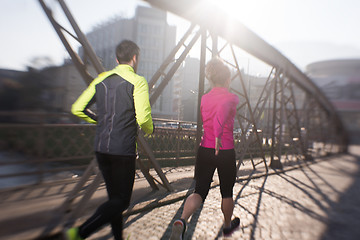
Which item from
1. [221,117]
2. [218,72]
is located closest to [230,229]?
[221,117]

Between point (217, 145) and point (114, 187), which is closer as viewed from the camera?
point (114, 187)

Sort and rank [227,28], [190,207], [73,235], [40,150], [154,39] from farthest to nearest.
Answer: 1. [154,39]
2. [227,28]
3. [40,150]
4. [190,207]
5. [73,235]

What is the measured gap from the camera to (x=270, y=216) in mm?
3254

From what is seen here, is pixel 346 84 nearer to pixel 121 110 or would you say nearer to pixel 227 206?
pixel 227 206

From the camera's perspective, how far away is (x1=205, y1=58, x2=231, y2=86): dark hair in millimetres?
2438

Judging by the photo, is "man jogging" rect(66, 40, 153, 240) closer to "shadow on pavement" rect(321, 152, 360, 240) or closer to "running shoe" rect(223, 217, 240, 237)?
"running shoe" rect(223, 217, 240, 237)

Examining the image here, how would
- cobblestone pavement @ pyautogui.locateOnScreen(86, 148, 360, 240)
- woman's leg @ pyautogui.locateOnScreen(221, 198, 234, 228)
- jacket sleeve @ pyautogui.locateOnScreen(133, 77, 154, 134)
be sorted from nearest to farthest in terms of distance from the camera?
jacket sleeve @ pyautogui.locateOnScreen(133, 77, 154, 134) < woman's leg @ pyautogui.locateOnScreen(221, 198, 234, 228) < cobblestone pavement @ pyautogui.locateOnScreen(86, 148, 360, 240)

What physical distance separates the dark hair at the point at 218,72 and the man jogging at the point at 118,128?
867 mm

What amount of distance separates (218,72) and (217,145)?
763mm

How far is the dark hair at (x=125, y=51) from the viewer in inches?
77.6

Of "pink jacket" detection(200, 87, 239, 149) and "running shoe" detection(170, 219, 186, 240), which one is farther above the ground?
"pink jacket" detection(200, 87, 239, 149)

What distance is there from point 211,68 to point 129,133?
3.76ft

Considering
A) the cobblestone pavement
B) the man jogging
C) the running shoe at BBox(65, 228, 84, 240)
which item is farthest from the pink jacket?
the running shoe at BBox(65, 228, 84, 240)

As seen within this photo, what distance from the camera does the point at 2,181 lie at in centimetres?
455
